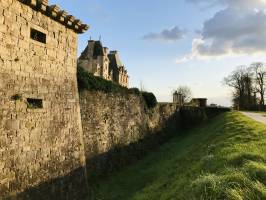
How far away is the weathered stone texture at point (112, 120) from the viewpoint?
1384 centimetres

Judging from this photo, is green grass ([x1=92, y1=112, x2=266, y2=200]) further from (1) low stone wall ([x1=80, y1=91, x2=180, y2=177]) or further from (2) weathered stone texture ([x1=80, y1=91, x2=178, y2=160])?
(2) weathered stone texture ([x1=80, y1=91, x2=178, y2=160])

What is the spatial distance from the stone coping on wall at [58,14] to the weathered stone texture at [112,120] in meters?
2.94

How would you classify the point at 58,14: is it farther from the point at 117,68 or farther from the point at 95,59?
the point at 117,68

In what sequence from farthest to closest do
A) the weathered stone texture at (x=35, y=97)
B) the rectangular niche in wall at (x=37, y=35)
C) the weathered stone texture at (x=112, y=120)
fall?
the weathered stone texture at (x=112, y=120)
the rectangular niche in wall at (x=37, y=35)
the weathered stone texture at (x=35, y=97)

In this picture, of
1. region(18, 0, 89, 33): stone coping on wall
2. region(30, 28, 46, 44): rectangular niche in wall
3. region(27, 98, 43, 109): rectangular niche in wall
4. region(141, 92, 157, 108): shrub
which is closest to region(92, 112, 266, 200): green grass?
region(27, 98, 43, 109): rectangular niche in wall

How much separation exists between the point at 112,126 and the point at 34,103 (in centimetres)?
740

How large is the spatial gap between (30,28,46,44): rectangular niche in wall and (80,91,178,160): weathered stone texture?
3.72 m

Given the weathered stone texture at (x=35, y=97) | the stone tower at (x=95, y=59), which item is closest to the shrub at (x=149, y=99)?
the stone tower at (x=95, y=59)

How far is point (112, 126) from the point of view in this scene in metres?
16.7

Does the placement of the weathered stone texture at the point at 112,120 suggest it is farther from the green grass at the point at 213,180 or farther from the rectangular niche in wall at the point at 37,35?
the rectangular niche in wall at the point at 37,35

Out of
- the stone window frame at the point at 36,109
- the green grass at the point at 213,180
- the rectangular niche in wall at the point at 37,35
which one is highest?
the rectangular niche in wall at the point at 37,35

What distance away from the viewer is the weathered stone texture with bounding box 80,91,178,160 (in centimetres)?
1384

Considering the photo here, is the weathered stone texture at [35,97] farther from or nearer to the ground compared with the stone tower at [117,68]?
nearer to the ground

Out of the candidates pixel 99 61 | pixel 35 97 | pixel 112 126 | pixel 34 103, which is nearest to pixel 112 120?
pixel 112 126
